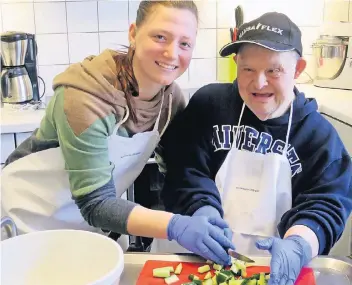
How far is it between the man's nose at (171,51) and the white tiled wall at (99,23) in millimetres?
1003

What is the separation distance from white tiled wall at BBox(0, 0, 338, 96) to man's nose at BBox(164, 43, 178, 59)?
100cm

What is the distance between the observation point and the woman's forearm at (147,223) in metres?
0.93

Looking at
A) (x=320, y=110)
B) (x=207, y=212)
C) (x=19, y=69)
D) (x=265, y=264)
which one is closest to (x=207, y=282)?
(x=265, y=264)

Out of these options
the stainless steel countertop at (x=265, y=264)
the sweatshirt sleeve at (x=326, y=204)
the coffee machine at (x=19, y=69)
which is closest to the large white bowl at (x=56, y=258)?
the stainless steel countertop at (x=265, y=264)

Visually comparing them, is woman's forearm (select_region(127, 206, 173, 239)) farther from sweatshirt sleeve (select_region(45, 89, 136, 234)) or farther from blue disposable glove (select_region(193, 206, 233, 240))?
blue disposable glove (select_region(193, 206, 233, 240))

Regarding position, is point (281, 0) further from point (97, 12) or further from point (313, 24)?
point (97, 12)

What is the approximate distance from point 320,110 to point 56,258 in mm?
1259

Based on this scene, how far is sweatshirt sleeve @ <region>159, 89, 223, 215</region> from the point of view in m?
1.11

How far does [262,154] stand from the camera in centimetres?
111

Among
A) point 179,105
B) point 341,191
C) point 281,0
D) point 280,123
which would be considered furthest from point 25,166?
point 281,0

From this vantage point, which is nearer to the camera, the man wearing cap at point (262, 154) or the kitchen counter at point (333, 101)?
the man wearing cap at point (262, 154)

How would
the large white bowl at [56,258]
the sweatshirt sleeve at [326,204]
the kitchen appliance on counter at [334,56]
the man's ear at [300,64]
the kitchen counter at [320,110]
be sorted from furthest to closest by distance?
the kitchen appliance on counter at [334,56]
the kitchen counter at [320,110]
the man's ear at [300,64]
the sweatshirt sleeve at [326,204]
the large white bowl at [56,258]

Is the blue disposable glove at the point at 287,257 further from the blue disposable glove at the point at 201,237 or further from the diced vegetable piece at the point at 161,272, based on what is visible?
the diced vegetable piece at the point at 161,272

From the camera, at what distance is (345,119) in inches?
63.4
